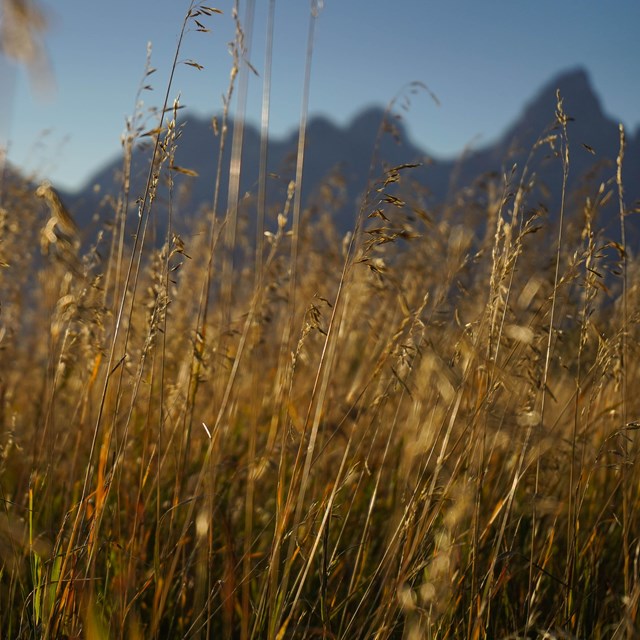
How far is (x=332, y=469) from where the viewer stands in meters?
2.17

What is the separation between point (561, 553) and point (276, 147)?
8808cm

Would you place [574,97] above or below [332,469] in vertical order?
above

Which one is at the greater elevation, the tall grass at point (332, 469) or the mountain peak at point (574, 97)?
the mountain peak at point (574, 97)

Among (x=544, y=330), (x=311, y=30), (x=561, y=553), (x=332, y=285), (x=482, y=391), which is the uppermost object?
(x=311, y=30)

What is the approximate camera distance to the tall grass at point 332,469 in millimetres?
1219

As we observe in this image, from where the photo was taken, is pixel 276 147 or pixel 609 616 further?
pixel 276 147

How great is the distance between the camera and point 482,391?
1442mm

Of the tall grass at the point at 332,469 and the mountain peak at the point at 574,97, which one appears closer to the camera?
the tall grass at the point at 332,469

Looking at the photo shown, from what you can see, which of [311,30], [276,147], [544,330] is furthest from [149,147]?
[276,147]

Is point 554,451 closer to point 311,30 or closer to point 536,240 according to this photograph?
point 311,30

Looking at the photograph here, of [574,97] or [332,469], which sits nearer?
[332,469]

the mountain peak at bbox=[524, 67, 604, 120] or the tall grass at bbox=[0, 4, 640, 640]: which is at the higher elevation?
the mountain peak at bbox=[524, 67, 604, 120]

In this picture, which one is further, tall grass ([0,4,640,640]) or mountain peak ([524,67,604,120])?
mountain peak ([524,67,604,120])

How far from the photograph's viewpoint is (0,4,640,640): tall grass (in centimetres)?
122
